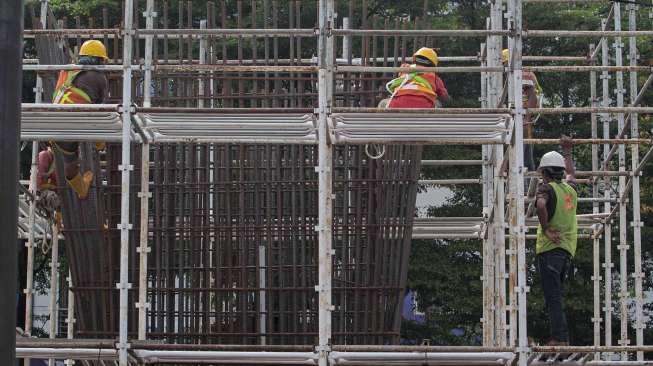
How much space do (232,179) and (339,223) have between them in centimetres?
136

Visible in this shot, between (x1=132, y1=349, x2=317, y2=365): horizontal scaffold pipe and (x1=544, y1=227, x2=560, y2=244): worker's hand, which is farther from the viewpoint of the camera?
(x1=544, y1=227, x2=560, y2=244): worker's hand

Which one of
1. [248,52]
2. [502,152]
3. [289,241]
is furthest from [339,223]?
[248,52]

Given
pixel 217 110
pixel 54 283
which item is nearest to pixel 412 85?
pixel 217 110

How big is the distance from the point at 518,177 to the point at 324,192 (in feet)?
6.37

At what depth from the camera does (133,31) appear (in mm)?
14727

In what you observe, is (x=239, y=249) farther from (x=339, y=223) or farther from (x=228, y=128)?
(x=228, y=128)

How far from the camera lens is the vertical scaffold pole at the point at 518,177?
14141 millimetres

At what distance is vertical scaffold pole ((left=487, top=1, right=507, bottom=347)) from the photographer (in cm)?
1556

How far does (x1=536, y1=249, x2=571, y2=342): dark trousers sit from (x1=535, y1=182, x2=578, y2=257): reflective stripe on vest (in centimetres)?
7

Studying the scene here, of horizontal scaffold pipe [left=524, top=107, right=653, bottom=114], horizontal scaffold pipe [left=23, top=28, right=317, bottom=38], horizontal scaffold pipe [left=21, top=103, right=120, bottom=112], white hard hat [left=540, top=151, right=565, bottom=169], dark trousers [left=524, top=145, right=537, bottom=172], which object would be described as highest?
horizontal scaffold pipe [left=23, top=28, right=317, bottom=38]

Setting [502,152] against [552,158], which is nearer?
[552,158]

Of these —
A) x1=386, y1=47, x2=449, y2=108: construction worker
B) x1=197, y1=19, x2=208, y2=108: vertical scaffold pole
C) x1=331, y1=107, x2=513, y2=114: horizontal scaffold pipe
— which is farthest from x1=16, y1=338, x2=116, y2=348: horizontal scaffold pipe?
x1=386, y1=47, x2=449, y2=108: construction worker

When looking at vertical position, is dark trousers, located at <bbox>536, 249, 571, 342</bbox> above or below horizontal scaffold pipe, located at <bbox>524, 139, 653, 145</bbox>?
below

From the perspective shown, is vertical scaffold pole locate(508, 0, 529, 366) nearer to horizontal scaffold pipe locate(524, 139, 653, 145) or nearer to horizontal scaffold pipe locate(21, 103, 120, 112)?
horizontal scaffold pipe locate(524, 139, 653, 145)
